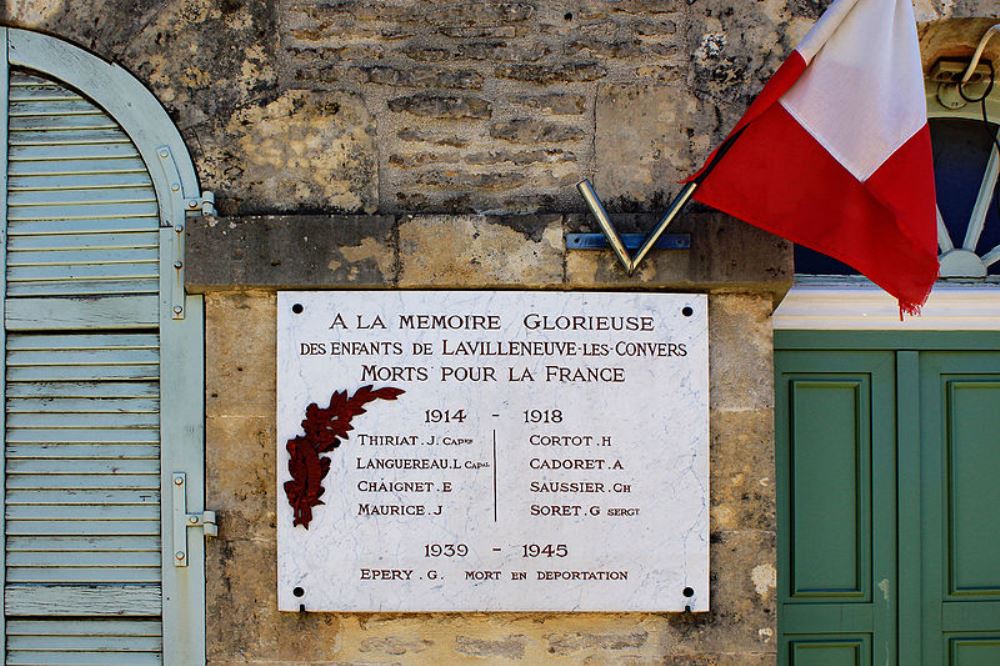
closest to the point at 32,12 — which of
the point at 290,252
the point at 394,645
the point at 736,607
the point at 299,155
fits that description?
the point at 299,155

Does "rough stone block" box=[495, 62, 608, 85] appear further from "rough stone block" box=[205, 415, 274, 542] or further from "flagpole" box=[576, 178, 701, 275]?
"rough stone block" box=[205, 415, 274, 542]

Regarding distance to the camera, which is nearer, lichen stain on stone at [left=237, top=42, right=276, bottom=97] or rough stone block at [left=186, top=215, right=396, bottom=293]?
rough stone block at [left=186, top=215, right=396, bottom=293]

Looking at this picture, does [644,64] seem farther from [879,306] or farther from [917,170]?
[879,306]

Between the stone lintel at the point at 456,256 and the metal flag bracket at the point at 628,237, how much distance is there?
0.10 ft

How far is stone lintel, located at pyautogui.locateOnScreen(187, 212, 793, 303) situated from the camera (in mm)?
3096

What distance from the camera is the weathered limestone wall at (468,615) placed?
10.1 feet

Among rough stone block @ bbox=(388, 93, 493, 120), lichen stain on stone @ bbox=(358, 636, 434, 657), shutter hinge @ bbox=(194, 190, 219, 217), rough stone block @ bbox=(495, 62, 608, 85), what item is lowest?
lichen stain on stone @ bbox=(358, 636, 434, 657)

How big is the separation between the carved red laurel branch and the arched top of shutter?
843mm

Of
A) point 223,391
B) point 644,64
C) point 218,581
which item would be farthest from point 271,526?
point 644,64

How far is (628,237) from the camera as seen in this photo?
3.10m

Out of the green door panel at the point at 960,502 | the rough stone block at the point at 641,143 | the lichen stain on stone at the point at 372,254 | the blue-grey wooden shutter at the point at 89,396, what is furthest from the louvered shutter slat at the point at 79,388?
the green door panel at the point at 960,502

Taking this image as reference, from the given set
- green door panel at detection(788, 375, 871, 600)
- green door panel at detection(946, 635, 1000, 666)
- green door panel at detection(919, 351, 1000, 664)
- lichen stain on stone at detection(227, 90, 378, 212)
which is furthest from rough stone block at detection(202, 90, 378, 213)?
green door panel at detection(946, 635, 1000, 666)

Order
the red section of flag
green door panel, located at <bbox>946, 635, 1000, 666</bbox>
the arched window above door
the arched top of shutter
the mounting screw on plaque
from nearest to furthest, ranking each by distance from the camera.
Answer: the red section of flag, the mounting screw on plaque, the arched top of shutter, green door panel, located at <bbox>946, 635, 1000, 666</bbox>, the arched window above door

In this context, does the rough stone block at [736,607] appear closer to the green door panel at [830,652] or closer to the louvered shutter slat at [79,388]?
the green door panel at [830,652]
